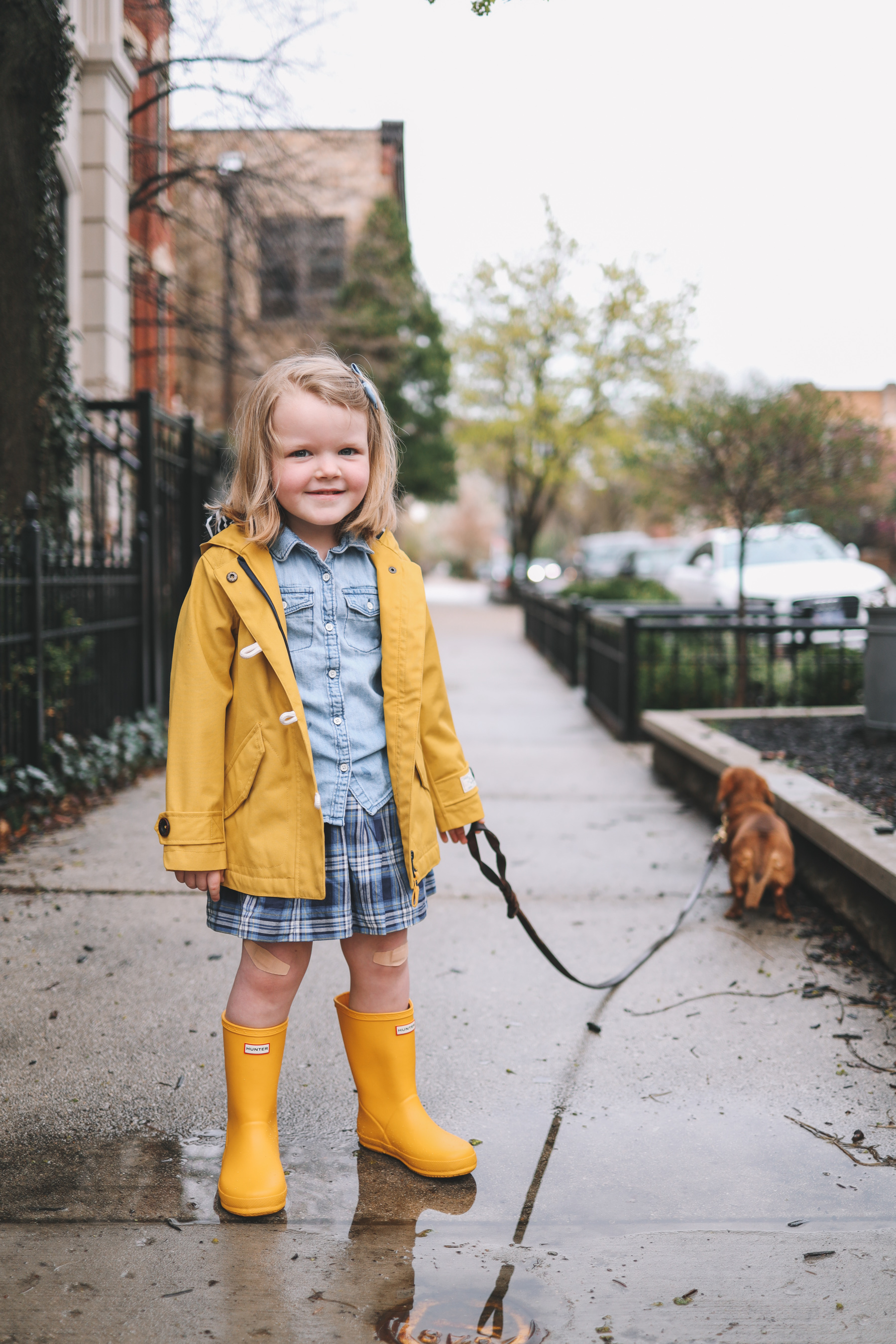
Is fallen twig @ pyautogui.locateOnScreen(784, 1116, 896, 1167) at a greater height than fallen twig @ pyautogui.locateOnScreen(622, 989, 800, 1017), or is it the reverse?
fallen twig @ pyautogui.locateOnScreen(784, 1116, 896, 1167)

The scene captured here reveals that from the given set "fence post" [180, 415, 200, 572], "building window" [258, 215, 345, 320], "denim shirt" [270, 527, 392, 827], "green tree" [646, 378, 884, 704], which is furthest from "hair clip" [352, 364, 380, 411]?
"building window" [258, 215, 345, 320]

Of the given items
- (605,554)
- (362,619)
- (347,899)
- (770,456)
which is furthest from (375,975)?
(605,554)

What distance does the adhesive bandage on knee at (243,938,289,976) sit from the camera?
2.40 meters

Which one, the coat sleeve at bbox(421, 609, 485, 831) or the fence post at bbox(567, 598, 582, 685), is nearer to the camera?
the coat sleeve at bbox(421, 609, 485, 831)

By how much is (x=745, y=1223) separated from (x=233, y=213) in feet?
38.9

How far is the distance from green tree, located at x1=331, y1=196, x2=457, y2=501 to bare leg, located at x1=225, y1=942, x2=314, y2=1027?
12.4m

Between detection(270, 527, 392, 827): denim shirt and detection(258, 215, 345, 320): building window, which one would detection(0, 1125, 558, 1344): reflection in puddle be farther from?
detection(258, 215, 345, 320): building window

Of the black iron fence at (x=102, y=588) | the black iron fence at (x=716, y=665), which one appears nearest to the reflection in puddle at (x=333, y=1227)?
the black iron fence at (x=102, y=588)

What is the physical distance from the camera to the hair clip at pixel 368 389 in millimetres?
2422

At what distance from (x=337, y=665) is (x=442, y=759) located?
353 mm

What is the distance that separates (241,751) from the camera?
7.64 ft

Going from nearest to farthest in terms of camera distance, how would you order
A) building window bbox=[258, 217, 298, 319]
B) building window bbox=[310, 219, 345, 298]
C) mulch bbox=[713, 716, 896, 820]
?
1. mulch bbox=[713, 716, 896, 820]
2. building window bbox=[258, 217, 298, 319]
3. building window bbox=[310, 219, 345, 298]

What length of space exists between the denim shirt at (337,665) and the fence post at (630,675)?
20.0 ft

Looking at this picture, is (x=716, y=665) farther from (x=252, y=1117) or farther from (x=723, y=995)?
(x=252, y=1117)
